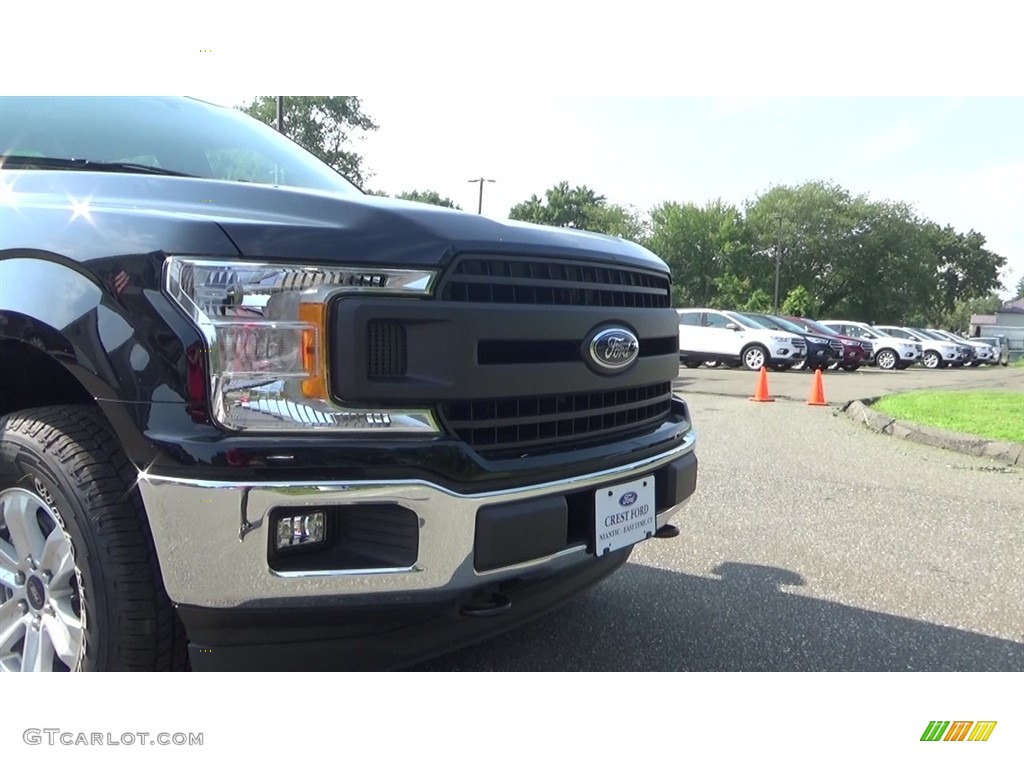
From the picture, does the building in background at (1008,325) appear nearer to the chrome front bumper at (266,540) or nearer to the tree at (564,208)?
the tree at (564,208)

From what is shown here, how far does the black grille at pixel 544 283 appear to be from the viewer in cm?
174

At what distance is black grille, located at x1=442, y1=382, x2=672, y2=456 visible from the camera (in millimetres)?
1756

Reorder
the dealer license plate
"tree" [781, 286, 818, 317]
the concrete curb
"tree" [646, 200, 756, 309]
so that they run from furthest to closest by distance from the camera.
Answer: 1. "tree" [781, 286, 818, 317]
2. the concrete curb
3. "tree" [646, 200, 756, 309]
4. the dealer license plate

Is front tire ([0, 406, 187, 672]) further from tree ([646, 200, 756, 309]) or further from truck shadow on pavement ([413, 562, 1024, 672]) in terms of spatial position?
tree ([646, 200, 756, 309])

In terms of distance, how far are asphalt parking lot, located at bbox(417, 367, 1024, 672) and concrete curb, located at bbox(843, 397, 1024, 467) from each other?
359 mm

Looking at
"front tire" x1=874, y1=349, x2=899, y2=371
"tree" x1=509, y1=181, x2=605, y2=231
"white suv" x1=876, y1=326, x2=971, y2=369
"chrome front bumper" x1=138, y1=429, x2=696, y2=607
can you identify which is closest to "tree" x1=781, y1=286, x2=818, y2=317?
"front tire" x1=874, y1=349, x2=899, y2=371

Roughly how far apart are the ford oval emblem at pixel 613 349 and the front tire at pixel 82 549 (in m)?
1.20

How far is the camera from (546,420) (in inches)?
75.7

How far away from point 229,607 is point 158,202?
3.16ft

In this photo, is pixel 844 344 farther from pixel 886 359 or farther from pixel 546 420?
pixel 546 420

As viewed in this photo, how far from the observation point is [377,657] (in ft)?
5.78

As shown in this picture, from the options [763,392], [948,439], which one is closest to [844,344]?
[763,392]
